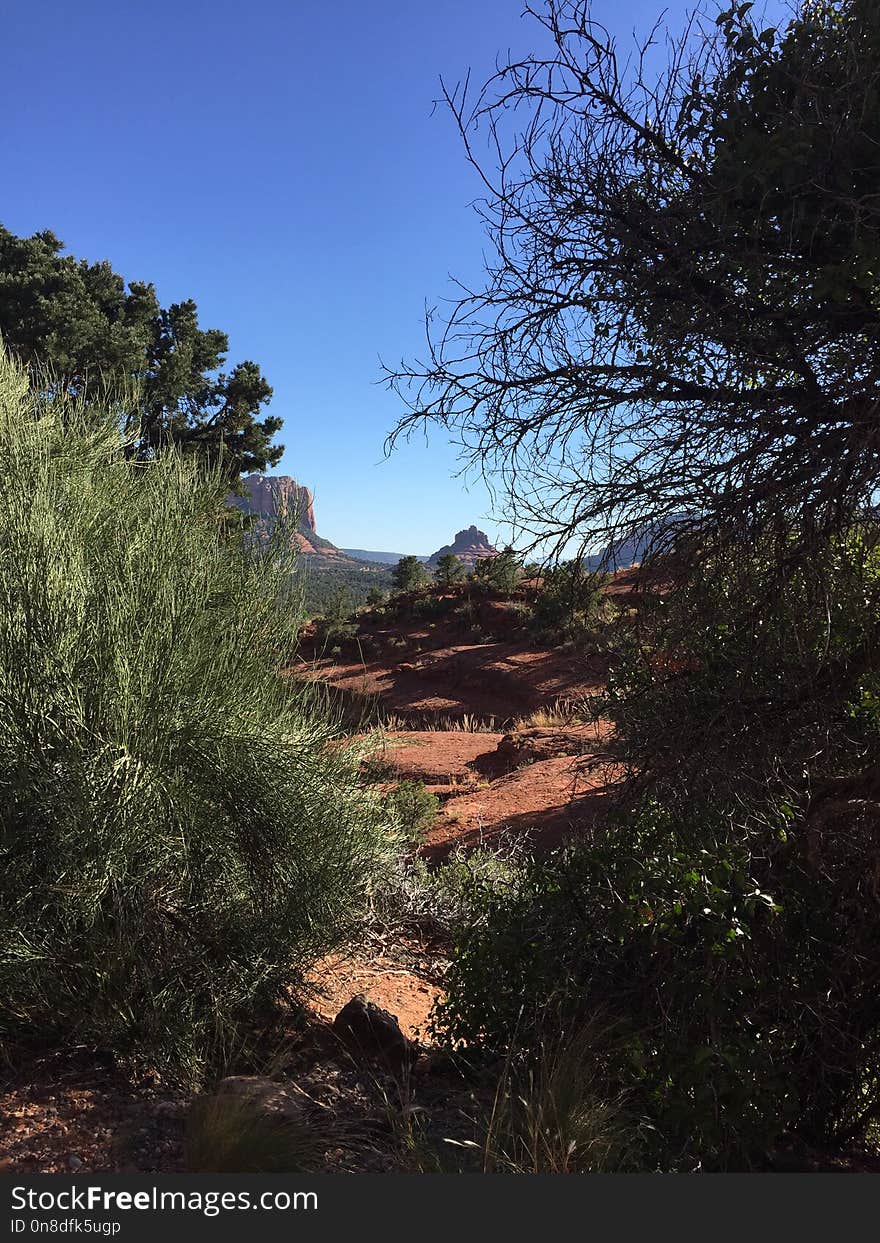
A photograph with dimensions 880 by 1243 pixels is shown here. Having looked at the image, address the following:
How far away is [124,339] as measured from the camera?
77.7ft

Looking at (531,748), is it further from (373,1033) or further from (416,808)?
(373,1033)

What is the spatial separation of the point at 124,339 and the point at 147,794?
22.4 m

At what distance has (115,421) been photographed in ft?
21.6

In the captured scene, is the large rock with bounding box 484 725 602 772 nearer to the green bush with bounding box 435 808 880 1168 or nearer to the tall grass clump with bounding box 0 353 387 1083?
the tall grass clump with bounding box 0 353 387 1083

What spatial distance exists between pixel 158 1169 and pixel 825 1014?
121 inches

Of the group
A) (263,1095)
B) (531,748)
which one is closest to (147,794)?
(263,1095)

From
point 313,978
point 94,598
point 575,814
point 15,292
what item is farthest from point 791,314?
point 15,292

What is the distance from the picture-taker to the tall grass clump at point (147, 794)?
4.23m

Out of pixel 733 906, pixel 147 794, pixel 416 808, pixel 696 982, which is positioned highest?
pixel 147 794

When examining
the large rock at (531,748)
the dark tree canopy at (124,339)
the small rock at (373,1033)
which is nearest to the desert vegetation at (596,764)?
the small rock at (373,1033)

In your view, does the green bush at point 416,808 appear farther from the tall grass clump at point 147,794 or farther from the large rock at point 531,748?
the tall grass clump at point 147,794

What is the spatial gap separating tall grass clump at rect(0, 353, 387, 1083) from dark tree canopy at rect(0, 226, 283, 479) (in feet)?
52.5

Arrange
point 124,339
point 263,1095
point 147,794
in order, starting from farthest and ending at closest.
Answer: point 124,339
point 147,794
point 263,1095

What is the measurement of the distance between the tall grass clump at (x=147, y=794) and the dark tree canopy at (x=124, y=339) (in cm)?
1601
